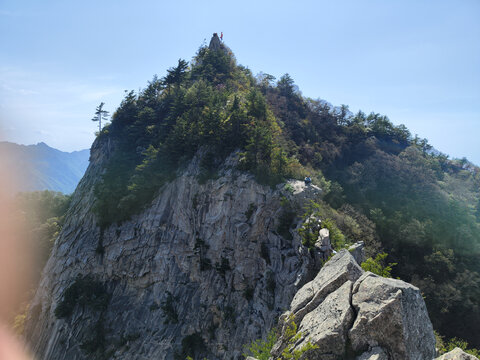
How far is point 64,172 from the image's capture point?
19838 cm

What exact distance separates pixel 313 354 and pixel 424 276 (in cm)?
2501

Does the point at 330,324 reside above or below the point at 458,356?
below

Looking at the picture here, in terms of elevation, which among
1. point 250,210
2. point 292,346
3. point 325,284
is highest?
point 250,210

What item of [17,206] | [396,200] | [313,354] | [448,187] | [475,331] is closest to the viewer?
[313,354]

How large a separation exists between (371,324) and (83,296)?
3136cm

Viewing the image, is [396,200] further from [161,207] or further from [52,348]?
[52,348]

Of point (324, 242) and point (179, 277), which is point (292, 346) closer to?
point (324, 242)

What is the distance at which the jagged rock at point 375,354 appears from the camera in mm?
6332

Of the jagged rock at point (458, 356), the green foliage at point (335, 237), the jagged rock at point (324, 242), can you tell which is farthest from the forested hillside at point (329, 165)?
the jagged rock at point (458, 356)

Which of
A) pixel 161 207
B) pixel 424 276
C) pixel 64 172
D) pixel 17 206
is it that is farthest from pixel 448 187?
pixel 64 172

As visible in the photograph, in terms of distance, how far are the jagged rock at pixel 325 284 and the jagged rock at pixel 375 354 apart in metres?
2.47

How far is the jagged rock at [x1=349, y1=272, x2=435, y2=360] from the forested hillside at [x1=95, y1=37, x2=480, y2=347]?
14827mm

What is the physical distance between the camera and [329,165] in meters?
35.6

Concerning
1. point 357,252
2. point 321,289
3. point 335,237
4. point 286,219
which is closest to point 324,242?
point 335,237
